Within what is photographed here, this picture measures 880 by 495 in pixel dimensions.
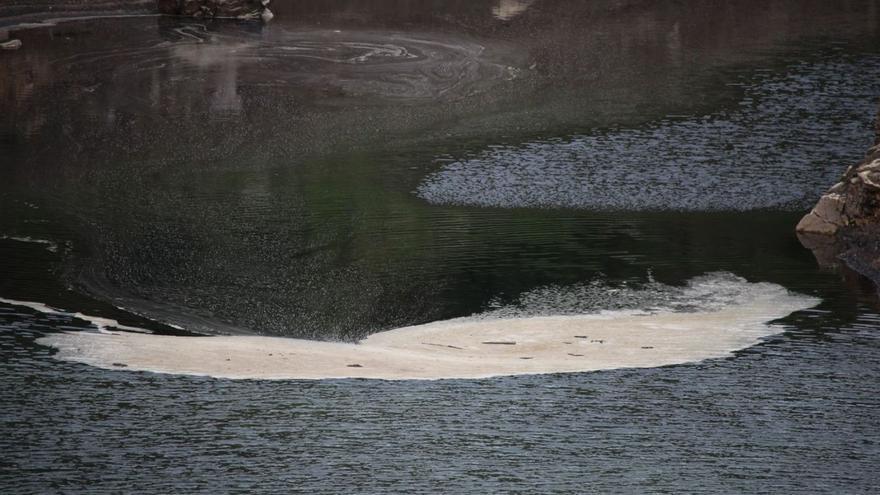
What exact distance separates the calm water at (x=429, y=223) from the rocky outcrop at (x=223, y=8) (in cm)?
79

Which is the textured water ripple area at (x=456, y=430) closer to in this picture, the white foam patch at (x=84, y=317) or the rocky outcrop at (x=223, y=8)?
the white foam patch at (x=84, y=317)

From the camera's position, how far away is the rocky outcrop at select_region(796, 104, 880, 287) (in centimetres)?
1741

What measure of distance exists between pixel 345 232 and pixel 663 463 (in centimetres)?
848

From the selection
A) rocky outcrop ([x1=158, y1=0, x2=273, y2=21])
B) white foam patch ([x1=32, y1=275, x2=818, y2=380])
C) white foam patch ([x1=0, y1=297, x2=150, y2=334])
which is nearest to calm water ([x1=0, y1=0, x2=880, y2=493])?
white foam patch ([x1=0, y1=297, x2=150, y2=334])

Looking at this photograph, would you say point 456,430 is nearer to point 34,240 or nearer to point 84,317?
point 84,317

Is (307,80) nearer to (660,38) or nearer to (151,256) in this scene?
(660,38)

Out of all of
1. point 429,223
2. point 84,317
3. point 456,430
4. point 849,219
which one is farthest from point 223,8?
point 456,430

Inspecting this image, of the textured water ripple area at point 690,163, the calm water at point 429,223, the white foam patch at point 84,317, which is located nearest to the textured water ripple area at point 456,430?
the calm water at point 429,223

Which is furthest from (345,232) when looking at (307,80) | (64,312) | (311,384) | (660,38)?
(660,38)

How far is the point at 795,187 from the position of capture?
2056cm

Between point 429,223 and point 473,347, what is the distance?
534 centimetres

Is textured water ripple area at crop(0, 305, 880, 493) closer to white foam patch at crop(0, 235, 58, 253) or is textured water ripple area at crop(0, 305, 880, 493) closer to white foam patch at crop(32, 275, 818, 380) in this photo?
white foam patch at crop(32, 275, 818, 380)

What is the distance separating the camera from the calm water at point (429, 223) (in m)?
10.6

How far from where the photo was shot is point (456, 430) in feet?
36.2
